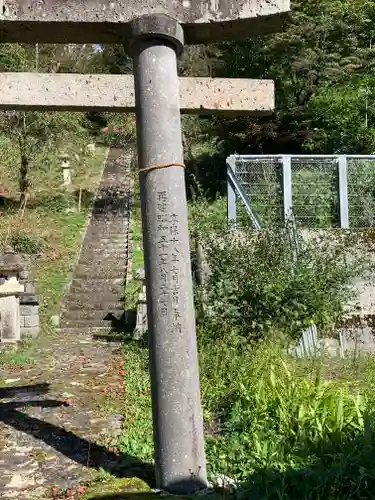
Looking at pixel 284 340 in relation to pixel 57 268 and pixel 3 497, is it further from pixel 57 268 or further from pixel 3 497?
pixel 57 268

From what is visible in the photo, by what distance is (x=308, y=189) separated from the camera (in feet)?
29.6

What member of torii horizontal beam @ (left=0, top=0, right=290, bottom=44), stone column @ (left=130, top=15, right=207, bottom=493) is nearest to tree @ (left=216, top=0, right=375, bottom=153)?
torii horizontal beam @ (left=0, top=0, right=290, bottom=44)

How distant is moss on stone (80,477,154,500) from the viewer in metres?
3.05

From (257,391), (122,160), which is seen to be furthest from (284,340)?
(122,160)

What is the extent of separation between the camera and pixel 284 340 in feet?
21.0

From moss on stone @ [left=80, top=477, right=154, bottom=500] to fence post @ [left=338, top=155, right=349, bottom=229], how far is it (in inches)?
260

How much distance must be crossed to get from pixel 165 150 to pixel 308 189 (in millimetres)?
6195

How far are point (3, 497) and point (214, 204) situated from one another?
11.8m

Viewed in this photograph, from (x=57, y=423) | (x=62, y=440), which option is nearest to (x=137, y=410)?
(x=57, y=423)

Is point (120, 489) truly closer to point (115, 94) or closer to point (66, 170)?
point (115, 94)

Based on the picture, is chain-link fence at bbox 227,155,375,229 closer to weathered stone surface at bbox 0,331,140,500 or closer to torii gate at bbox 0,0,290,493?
weathered stone surface at bbox 0,331,140,500

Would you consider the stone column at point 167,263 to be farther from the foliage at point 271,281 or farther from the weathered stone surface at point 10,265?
the weathered stone surface at point 10,265

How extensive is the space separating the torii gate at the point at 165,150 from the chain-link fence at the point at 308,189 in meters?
5.31

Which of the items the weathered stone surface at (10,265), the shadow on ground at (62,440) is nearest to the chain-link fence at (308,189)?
the weathered stone surface at (10,265)
